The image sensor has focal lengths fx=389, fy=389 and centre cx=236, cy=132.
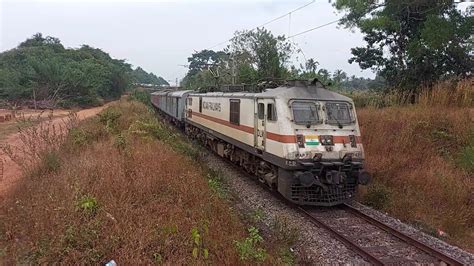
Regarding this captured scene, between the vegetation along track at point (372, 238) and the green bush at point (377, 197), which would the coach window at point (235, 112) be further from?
the green bush at point (377, 197)

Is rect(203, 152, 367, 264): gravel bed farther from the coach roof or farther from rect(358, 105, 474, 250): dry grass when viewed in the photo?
the coach roof

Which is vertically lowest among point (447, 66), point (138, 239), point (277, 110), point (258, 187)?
point (258, 187)

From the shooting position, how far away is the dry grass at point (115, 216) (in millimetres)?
5309

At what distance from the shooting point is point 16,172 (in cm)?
1205

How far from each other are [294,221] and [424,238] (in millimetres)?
2648

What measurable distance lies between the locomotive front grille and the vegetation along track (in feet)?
0.78

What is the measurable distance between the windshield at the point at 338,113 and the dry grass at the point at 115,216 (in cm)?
371

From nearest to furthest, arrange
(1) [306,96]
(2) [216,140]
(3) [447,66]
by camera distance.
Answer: (1) [306,96] < (2) [216,140] < (3) [447,66]

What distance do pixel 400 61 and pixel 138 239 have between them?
62.8 feet

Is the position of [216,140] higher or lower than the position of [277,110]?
lower

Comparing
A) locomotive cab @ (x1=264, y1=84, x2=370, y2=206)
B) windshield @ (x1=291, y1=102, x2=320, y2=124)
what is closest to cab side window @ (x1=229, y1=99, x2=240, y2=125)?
locomotive cab @ (x1=264, y1=84, x2=370, y2=206)

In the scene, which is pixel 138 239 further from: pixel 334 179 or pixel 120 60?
pixel 120 60

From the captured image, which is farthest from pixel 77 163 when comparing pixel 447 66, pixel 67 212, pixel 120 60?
Result: pixel 120 60

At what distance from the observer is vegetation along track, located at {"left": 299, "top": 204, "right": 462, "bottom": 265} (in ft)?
22.6
